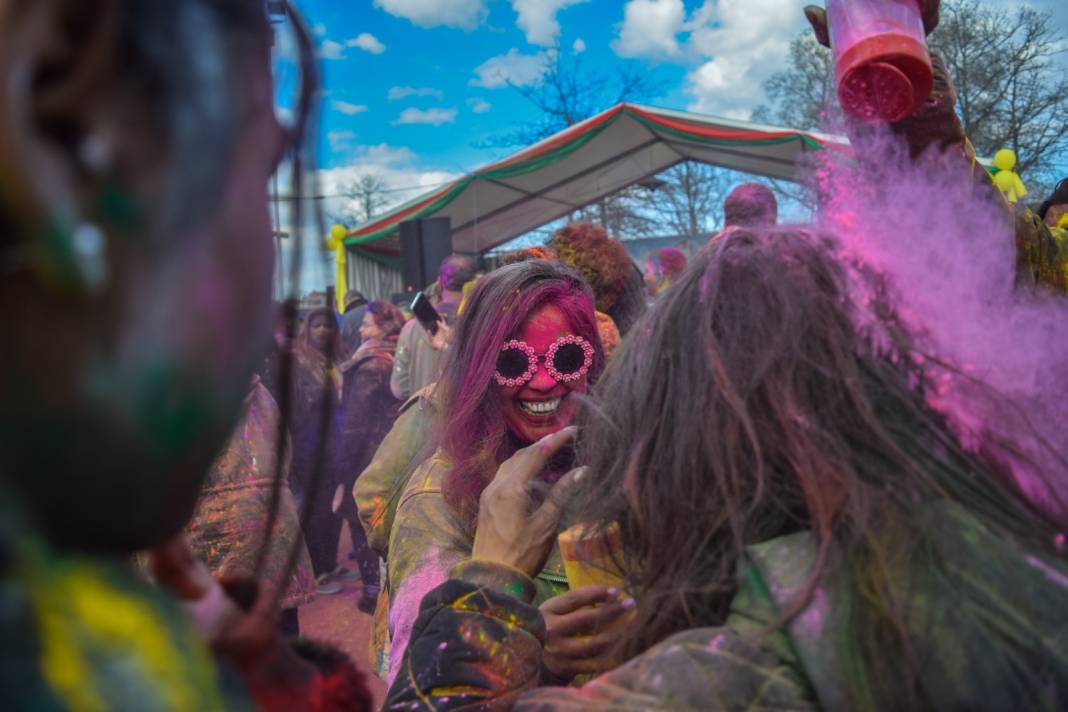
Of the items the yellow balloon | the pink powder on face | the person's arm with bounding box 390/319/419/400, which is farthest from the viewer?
the yellow balloon

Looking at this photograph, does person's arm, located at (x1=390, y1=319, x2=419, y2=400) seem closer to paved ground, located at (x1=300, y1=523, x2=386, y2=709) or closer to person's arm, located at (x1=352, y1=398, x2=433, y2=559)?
paved ground, located at (x1=300, y1=523, x2=386, y2=709)

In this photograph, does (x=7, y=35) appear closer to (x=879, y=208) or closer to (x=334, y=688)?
(x=334, y=688)

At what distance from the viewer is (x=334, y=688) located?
0.74m

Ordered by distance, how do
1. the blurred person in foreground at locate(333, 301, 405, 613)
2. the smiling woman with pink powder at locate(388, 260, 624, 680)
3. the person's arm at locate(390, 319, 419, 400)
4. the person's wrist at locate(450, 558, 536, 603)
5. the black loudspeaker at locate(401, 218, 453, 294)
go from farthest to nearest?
1. the black loudspeaker at locate(401, 218, 453, 294)
2. the blurred person in foreground at locate(333, 301, 405, 613)
3. the person's arm at locate(390, 319, 419, 400)
4. the smiling woman with pink powder at locate(388, 260, 624, 680)
5. the person's wrist at locate(450, 558, 536, 603)

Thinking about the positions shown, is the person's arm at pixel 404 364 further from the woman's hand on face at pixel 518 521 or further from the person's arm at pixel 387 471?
the woman's hand on face at pixel 518 521

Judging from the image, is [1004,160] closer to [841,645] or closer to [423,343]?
[423,343]

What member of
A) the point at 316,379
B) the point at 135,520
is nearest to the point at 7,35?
the point at 135,520

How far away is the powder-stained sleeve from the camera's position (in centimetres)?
196

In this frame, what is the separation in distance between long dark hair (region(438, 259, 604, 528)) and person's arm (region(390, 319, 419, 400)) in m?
3.03

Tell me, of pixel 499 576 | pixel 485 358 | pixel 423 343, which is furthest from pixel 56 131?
pixel 423 343

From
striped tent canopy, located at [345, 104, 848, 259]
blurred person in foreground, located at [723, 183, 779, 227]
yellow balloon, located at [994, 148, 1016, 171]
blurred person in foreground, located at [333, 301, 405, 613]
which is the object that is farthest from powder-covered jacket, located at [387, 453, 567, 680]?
striped tent canopy, located at [345, 104, 848, 259]

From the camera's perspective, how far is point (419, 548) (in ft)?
6.87

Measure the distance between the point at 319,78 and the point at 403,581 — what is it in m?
1.56

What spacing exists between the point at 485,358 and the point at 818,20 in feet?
3.99
